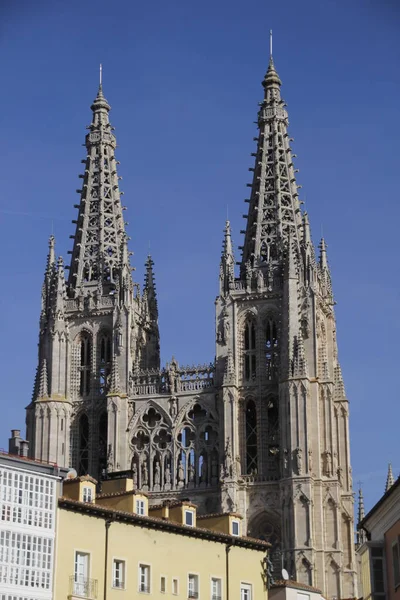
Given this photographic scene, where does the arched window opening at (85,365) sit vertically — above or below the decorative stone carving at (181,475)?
above

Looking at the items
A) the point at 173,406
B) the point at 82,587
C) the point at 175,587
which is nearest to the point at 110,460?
the point at 173,406

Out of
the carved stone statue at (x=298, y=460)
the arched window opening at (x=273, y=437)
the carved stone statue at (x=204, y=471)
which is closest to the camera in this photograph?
the carved stone statue at (x=298, y=460)

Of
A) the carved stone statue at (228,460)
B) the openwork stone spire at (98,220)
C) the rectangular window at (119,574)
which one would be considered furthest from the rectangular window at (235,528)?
the openwork stone spire at (98,220)

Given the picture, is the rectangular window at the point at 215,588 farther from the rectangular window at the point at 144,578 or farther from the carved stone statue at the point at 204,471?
the carved stone statue at the point at 204,471

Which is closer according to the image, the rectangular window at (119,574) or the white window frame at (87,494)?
the rectangular window at (119,574)

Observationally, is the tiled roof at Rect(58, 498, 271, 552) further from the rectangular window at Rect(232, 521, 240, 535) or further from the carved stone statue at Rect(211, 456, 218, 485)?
the carved stone statue at Rect(211, 456, 218, 485)

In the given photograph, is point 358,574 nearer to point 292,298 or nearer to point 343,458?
point 343,458

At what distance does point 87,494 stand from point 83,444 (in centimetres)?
5113

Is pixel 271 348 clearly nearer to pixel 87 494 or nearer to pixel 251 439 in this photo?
pixel 251 439

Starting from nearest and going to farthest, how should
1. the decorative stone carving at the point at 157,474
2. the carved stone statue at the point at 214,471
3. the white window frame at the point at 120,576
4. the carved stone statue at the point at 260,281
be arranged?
the white window frame at the point at 120,576 < the carved stone statue at the point at 214,471 < the decorative stone carving at the point at 157,474 < the carved stone statue at the point at 260,281

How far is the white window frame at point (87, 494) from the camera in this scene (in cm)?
6856

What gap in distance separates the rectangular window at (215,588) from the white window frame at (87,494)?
6561 millimetres

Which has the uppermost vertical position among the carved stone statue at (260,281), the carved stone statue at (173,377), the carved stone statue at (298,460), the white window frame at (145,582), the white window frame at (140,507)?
the carved stone statue at (260,281)

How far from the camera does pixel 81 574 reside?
6569 cm
